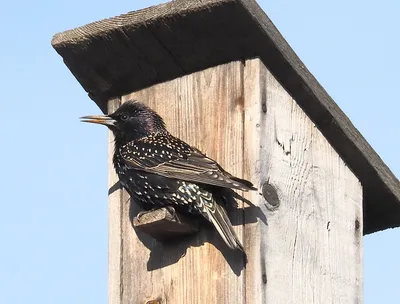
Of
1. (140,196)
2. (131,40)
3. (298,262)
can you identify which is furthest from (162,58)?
(298,262)

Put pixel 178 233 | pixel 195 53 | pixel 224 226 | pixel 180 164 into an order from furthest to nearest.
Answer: pixel 195 53 → pixel 180 164 → pixel 178 233 → pixel 224 226

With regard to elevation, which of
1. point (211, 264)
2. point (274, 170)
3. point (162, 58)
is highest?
point (162, 58)

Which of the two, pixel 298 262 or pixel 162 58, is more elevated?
pixel 162 58

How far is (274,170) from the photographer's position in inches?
220

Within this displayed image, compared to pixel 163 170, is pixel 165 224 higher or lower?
lower

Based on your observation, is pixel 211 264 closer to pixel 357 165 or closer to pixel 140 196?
pixel 140 196

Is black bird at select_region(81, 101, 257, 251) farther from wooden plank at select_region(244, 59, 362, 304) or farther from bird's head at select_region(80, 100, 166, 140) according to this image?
wooden plank at select_region(244, 59, 362, 304)

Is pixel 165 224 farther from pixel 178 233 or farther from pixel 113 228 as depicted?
pixel 113 228

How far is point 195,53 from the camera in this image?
578 cm

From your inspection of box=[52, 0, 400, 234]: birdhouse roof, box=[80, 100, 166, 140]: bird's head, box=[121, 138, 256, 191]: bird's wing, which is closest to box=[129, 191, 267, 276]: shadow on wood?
box=[121, 138, 256, 191]: bird's wing

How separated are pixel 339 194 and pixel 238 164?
64 centimetres

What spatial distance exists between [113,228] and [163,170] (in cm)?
39

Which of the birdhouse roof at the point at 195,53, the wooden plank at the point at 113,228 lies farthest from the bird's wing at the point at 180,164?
the birdhouse roof at the point at 195,53

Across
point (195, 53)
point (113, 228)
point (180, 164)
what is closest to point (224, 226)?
point (180, 164)
